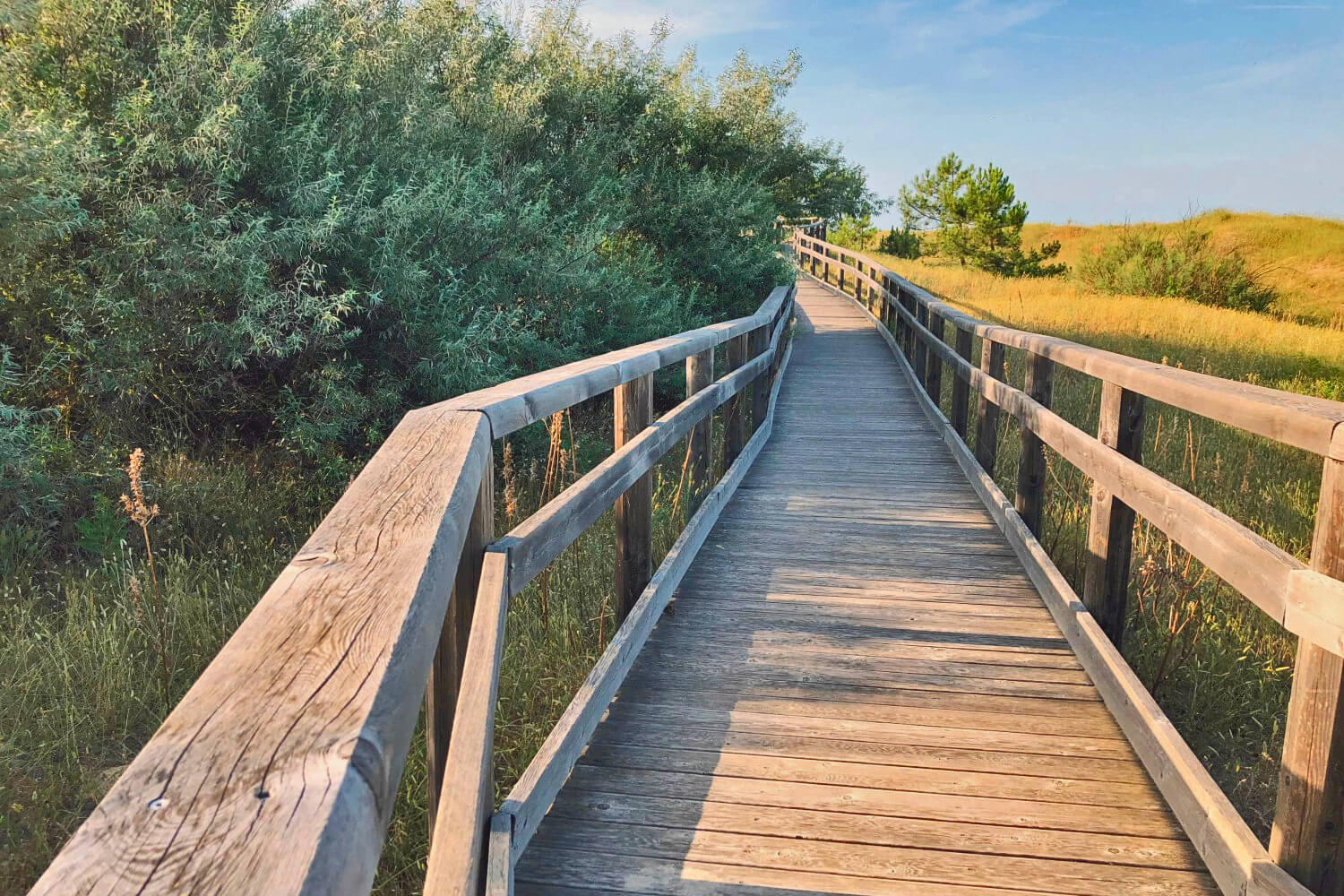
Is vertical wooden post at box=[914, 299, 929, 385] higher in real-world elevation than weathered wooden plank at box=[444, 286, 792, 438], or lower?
lower

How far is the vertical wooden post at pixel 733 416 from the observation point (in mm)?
6449

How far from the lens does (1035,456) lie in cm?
470

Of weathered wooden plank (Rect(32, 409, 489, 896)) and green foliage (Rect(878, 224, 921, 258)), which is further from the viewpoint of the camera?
green foliage (Rect(878, 224, 921, 258))

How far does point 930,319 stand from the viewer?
938 cm

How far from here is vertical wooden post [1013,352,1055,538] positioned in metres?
4.70

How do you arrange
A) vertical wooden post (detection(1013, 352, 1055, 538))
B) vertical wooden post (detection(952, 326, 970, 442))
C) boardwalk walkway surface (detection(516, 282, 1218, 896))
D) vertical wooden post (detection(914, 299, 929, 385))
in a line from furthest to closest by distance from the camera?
1. vertical wooden post (detection(914, 299, 929, 385))
2. vertical wooden post (detection(952, 326, 970, 442))
3. vertical wooden post (detection(1013, 352, 1055, 538))
4. boardwalk walkway surface (detection(516, 282, 1218, 896))

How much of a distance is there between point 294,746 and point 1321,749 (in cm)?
206

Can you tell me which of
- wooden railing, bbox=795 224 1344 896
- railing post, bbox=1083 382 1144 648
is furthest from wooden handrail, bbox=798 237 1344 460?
railing post, bbox=1083 382 1144 648

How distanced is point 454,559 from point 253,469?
5464mm

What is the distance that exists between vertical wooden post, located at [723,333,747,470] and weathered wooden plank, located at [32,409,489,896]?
201 inches

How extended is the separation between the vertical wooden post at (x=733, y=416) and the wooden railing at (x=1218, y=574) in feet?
7.20

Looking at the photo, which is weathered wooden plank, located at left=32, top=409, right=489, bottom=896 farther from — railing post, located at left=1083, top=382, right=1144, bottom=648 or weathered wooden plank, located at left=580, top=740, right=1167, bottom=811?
railing post, located at left=1083, top=382, right=1144, bottom=648

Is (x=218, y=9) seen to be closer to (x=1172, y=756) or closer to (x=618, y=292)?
(x=618, y=292)

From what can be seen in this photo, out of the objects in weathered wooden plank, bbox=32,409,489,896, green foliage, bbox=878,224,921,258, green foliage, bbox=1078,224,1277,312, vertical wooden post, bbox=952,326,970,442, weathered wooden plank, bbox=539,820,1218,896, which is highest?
green foliage, bbox=878,224,921,258
